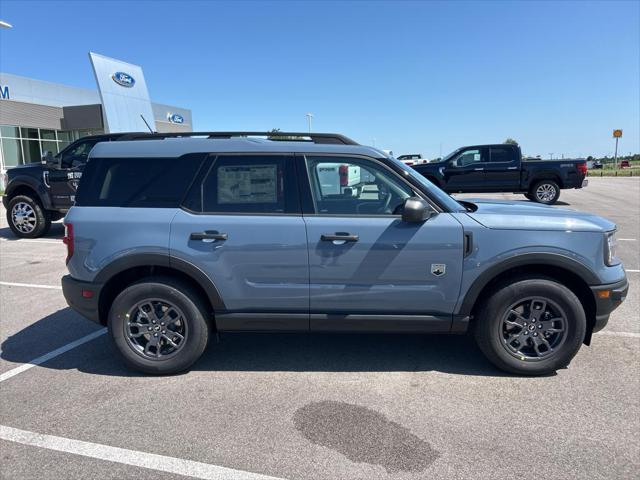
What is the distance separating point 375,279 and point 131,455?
78.9 inches

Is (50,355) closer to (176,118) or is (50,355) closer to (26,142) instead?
(26,142)

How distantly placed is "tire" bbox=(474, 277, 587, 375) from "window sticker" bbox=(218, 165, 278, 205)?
1955 mm

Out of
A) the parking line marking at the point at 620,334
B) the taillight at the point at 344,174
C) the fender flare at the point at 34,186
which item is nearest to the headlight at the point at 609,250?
the parking line marking at the point at 620,334

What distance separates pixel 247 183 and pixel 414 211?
1351 mm

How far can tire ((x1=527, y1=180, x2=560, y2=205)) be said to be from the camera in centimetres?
1499

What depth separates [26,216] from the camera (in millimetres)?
10055

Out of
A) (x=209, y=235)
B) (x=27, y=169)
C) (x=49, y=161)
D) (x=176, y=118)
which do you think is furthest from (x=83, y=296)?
(x=176, y=118)

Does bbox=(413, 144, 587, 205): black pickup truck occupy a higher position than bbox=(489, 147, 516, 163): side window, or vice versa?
bbox=(489, 147, 516, 163): side window

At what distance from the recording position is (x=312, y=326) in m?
3.63

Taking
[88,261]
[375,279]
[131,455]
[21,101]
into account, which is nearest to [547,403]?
[375,279]

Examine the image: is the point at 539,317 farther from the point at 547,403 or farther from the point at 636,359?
the point at 636,359

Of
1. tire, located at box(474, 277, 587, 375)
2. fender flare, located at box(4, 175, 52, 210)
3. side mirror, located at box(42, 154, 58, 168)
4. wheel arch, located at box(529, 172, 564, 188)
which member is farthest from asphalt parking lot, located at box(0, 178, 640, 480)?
wheel arch, located at box(529, 172, 564, 188)

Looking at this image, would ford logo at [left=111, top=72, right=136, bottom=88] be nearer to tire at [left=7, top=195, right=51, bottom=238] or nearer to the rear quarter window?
tire at [left=7, top=195, right=51, bottom=238]

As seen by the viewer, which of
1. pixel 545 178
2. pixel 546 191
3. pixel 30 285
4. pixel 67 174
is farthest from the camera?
pixel 546 191
